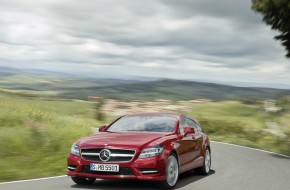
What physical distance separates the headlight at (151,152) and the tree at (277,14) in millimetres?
10778

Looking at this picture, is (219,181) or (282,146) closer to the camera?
(219,181)

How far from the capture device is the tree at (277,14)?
1836 cm

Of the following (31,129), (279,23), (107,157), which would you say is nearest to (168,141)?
(107,157)

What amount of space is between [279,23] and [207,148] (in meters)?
8.60

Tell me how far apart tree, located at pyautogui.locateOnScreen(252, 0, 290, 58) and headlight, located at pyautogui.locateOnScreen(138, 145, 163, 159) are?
10778mm

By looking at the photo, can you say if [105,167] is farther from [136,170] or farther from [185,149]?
[185,149]

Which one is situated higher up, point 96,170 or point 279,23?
point 279,23

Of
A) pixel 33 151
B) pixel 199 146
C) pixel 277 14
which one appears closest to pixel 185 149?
pixel 199 146

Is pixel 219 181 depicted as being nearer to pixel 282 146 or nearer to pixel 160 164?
pixel 160 164

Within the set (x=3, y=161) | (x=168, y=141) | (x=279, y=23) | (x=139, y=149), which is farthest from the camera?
(x=279, y=23)

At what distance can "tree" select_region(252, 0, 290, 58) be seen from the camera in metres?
18.4

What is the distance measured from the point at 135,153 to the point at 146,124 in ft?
5.37

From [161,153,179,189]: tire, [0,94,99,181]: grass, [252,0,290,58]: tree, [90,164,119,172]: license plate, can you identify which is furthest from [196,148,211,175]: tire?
[252,0,290,58]: tree

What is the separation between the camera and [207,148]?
41.7ft
